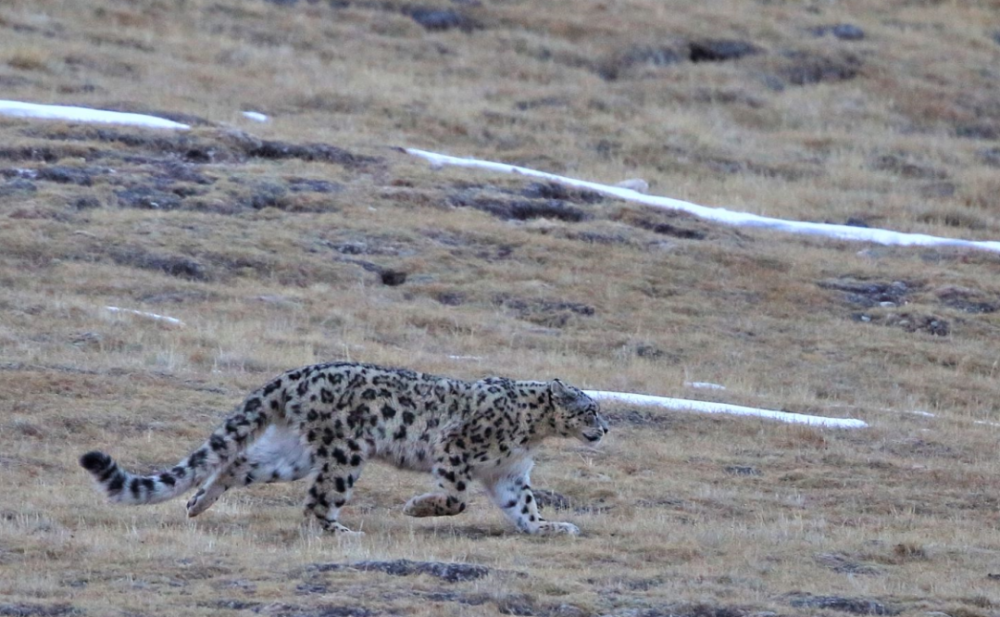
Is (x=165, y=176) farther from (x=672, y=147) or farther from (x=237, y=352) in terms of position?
(x=672, y=147)

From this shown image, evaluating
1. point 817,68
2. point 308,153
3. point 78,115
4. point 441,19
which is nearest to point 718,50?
point 817,68

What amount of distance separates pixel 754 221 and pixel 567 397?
64.9 ft

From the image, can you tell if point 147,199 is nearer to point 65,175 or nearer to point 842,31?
point 65,175

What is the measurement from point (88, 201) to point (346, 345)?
310 inches

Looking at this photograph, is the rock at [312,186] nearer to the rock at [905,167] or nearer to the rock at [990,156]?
the rock at [905,167]

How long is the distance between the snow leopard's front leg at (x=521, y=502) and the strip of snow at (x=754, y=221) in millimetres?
19240

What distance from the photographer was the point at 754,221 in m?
33.0

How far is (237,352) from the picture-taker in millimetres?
20250

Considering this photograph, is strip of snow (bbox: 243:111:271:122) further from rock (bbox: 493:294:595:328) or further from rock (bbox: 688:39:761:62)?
rock (bbox: 688:39:761:62)

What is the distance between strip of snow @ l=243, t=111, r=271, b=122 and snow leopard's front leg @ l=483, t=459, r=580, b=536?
77.0 feet

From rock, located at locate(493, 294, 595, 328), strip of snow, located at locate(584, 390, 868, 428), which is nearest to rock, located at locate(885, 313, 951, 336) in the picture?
rock, located at locate(493, 294, 595, 328)

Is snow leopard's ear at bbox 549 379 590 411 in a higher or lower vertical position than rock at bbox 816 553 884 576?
higher

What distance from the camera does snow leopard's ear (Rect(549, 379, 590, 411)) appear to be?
45.4ft

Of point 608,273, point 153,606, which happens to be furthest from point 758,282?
point 153,606
